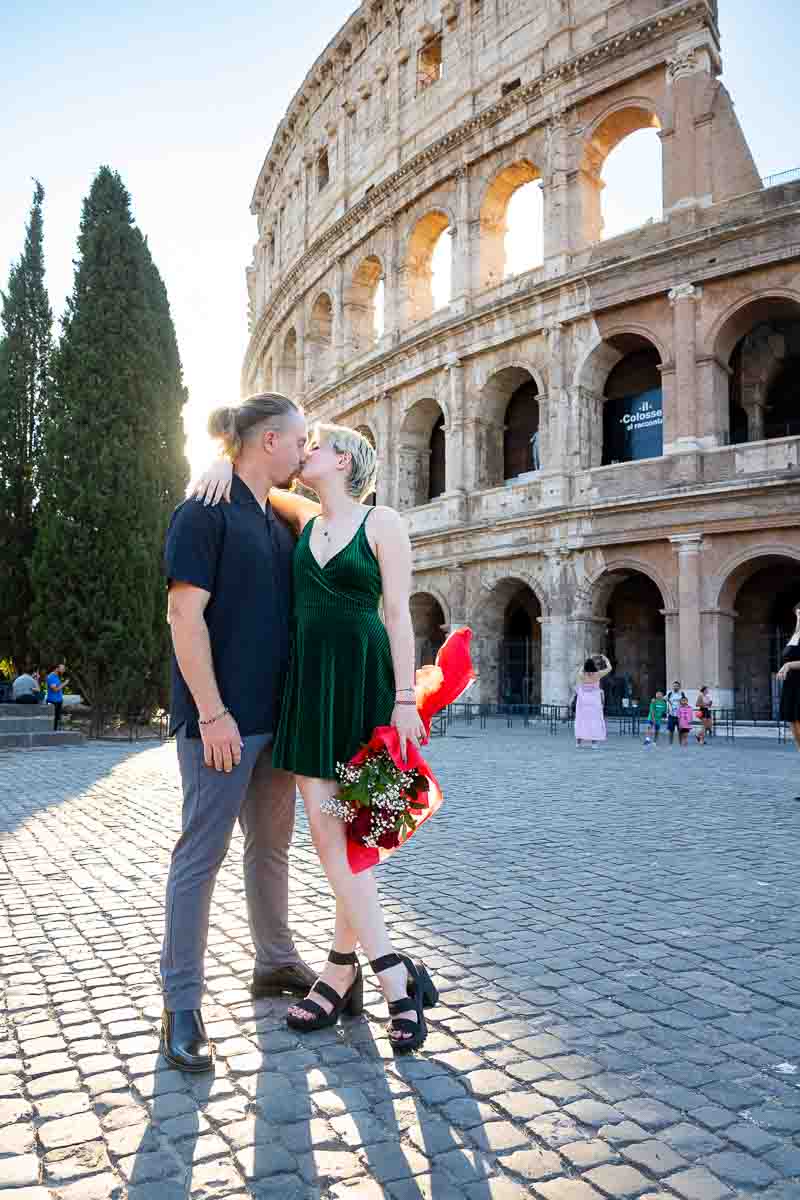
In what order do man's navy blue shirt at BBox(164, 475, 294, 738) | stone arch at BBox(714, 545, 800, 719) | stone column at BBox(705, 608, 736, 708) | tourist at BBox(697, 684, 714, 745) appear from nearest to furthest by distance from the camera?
man's navy blue shirt at BBox(164, 475, 294, 738), tourist at BBox(697, 684, 714, 745), stone column at BBox(705, 608, 736, 708), stone arch at BBox(714, 545, 800, 719)

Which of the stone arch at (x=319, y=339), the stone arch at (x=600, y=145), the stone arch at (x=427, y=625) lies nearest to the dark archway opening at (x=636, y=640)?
the stone arch at (x=427, y=625)

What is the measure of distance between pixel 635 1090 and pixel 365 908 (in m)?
0.95

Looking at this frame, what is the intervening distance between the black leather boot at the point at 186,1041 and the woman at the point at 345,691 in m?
0.34

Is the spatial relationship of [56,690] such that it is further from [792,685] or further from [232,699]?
[232,699]

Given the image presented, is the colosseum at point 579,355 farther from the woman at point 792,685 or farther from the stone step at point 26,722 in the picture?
the stone step at point 26,722

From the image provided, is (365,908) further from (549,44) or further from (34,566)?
(549,44)

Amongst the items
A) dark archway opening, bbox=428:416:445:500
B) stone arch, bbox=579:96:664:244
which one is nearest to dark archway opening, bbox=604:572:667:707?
dark archway opening, bbox=428:416:445:500

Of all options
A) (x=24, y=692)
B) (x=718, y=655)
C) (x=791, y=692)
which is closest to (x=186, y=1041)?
(x=791, y=692)

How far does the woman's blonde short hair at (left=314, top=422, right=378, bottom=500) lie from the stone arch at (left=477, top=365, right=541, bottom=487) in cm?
2015

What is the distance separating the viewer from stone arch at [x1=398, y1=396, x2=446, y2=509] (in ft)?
86.2

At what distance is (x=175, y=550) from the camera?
2.80m

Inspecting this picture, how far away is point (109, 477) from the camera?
16344 millimetres

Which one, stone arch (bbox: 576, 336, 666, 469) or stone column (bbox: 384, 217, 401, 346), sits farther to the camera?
stone column (bbox: 384, 217, 401, 346)

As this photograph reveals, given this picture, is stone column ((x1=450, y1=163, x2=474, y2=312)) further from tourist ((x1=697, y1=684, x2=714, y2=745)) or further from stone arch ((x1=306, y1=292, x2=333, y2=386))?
tourist ((x1=697, y1=684, x2=714, y2=745))
